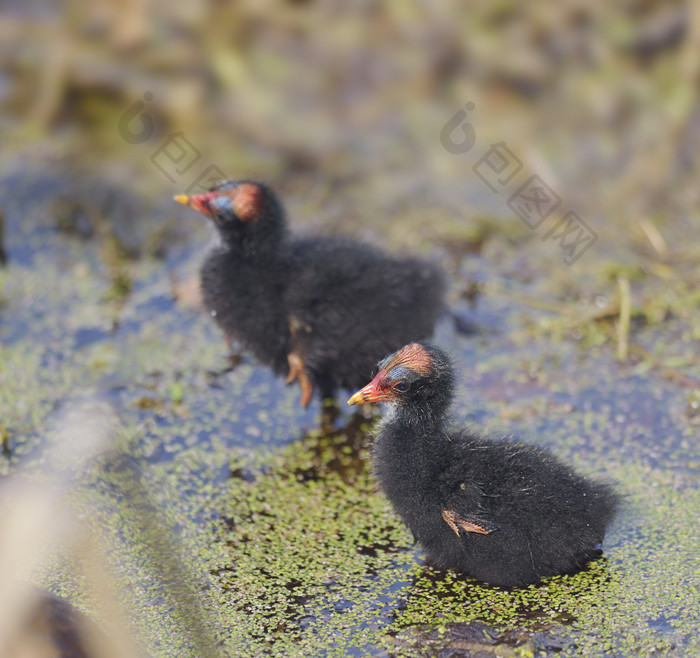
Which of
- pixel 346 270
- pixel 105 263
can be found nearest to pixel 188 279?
pixel 105 263

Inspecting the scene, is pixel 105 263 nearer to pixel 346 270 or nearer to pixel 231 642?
pixel 346 270

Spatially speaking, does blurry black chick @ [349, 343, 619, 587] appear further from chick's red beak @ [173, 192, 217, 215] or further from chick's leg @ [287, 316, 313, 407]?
chick's red beak @ [173, 192, 217, 215]

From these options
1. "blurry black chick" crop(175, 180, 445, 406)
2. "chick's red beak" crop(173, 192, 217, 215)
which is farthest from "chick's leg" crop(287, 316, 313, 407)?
"chick's red beak" crop(173, 192, 217, 215)
